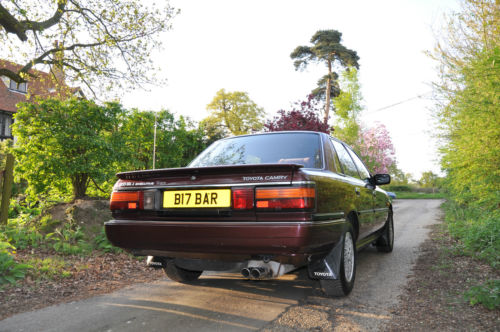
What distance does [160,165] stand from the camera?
1116 cm

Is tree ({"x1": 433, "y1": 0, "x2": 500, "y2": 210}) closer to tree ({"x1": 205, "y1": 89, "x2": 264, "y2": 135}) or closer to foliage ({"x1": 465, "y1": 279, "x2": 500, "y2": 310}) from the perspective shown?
foliage ({"x1": 465, "y1": 279, "x2": 500, "y2": 310})

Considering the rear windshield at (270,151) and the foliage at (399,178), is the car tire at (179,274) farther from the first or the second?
the foliage at (399,178)

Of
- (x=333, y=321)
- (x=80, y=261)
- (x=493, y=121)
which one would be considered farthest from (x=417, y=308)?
(x=493, y=121)

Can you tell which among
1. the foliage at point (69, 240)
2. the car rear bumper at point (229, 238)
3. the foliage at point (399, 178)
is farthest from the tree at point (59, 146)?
the foliage at point (399, 178)

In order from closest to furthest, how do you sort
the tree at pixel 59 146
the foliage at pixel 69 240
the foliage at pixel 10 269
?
the foliage at pixel 10 269, the foliage at pixel 69 240, the tree at pixel 59 146

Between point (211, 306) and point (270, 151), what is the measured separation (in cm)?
157

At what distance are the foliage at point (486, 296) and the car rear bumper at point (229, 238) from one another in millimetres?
1244

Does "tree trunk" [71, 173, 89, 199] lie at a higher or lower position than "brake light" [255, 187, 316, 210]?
higher

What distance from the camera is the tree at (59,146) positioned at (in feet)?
21.4

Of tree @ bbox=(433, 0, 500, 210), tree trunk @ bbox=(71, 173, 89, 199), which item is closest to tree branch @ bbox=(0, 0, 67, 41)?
tree trunk @ bbox=(71, 173, 89, 199)

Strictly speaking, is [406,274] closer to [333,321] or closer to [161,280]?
[333,321]

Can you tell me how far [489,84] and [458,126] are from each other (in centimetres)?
218

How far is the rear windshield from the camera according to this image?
3404 mm

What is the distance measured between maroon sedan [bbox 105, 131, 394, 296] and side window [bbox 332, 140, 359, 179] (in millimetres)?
318
